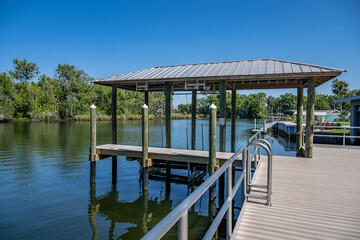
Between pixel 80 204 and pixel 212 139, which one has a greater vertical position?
pixel 212 139

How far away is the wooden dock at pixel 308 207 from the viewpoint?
10.5 feet

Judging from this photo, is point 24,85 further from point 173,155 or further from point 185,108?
point 173,155

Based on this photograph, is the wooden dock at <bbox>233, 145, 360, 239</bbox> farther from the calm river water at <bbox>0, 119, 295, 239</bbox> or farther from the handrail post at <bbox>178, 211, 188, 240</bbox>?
the calm river water at <bbox>0, 119, 295, 239</bbox>

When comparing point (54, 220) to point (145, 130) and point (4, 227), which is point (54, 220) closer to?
point (4, 227)

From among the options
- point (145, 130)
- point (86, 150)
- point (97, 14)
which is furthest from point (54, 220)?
point (97, 14)

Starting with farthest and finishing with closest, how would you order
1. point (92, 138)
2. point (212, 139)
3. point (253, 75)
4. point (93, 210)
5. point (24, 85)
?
point (24, 85), point (92, 138), point (253, 75), point (93, 210), point (212, 139)

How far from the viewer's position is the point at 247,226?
11.0 ft

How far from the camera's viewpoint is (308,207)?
13.2ft

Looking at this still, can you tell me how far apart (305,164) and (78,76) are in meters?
65.2

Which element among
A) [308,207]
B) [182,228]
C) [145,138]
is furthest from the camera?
[145,138]

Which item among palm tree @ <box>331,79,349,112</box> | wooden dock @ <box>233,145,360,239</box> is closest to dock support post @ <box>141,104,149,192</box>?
wooden dock @ <box>233,145,360,239</box>

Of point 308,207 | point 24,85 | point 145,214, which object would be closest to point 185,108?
point 24,85

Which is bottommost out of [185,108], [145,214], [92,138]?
[145,214]

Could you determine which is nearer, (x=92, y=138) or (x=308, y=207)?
(x=308, y=207)
